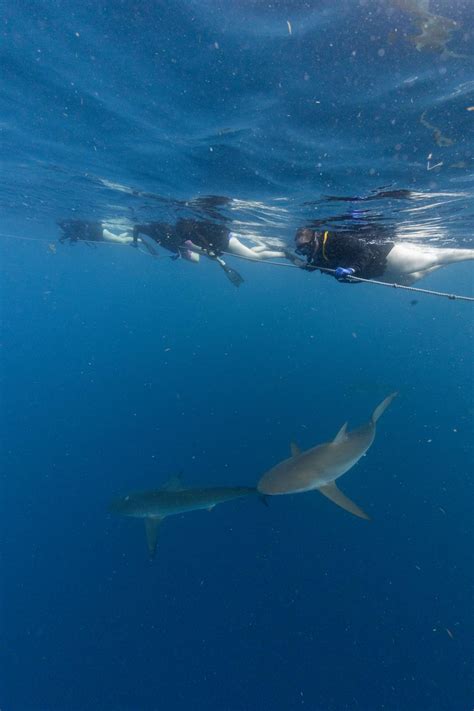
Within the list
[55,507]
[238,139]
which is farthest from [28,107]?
[55,507]

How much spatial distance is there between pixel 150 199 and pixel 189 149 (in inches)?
263

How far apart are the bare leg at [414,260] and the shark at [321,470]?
5.85 meters

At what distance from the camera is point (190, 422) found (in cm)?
1580

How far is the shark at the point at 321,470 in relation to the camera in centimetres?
565

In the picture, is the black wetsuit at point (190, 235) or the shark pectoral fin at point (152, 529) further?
the black wetsuit at point (190, 235)

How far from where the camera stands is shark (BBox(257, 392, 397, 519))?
18.5 ft

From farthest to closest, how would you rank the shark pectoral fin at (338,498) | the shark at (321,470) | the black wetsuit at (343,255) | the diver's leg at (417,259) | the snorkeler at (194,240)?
the snorkeler at (194,240)
the diver's leg at (417,259)
the black wetsuit at (343,255)
the shark at (321,470)
the shark pectoral fin at (338,498)

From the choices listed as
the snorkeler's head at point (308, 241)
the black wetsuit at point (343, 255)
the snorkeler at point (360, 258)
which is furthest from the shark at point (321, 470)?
the snorkeler's head at point (308, 241)

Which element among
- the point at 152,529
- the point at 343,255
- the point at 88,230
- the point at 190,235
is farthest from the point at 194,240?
the point at 88,230

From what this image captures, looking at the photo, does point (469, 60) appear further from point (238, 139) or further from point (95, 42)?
point (95, 42)

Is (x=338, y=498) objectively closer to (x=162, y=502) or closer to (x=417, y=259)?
(x=162, y=502)

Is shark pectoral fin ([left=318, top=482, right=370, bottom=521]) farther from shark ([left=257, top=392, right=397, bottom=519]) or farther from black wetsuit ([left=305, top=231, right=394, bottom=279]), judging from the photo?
black wetsuit ([left=305, top=231, right=394, bottom=279])

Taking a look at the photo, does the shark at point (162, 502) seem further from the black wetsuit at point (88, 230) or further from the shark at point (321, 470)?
the black wetsuit at point (88, 230)

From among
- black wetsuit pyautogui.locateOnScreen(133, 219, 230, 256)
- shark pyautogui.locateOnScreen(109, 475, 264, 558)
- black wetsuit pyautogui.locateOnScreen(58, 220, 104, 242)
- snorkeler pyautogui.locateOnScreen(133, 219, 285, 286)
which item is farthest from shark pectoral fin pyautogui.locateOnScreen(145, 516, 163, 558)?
→ black wetsuit pyautogui.locateOnScreen(58, 220, 104, 242)
